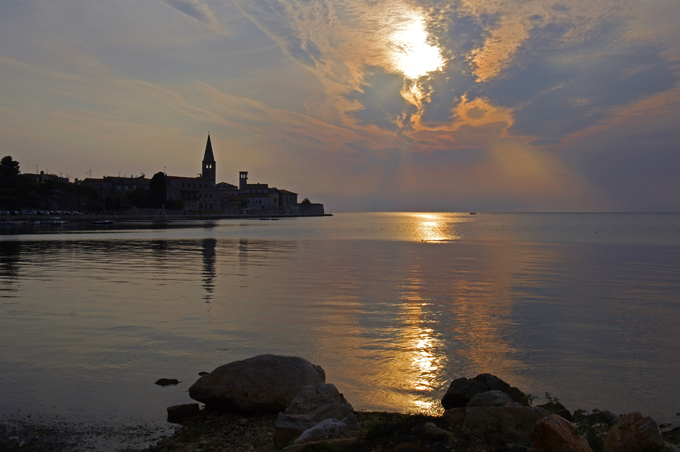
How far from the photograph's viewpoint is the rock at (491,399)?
6883 mm

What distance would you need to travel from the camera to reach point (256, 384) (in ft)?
26.2

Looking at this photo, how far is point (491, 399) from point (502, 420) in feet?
2.83

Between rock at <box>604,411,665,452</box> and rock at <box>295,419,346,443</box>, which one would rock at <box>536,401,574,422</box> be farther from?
rock at <box>295,419,346,443</box>

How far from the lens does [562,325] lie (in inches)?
566

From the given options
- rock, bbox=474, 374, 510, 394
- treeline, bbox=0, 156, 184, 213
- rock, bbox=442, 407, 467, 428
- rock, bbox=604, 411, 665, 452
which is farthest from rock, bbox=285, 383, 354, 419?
treeline, bbox=0, 156, 184, 213

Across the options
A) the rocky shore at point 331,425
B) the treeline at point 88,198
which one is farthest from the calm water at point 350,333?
the treeline at point 88,198

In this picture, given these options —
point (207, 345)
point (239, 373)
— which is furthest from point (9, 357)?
point (239, 373)

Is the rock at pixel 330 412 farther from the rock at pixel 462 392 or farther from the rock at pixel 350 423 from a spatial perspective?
the rock at pixel 462 392

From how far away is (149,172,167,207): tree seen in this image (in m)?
139

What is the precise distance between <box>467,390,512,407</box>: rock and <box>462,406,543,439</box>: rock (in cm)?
57

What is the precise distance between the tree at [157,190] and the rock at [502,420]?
14270cm

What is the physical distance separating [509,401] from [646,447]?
1965mm

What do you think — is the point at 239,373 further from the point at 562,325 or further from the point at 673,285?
the point at 673,285

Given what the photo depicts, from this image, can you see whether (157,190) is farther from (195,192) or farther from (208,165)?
(208,165)
